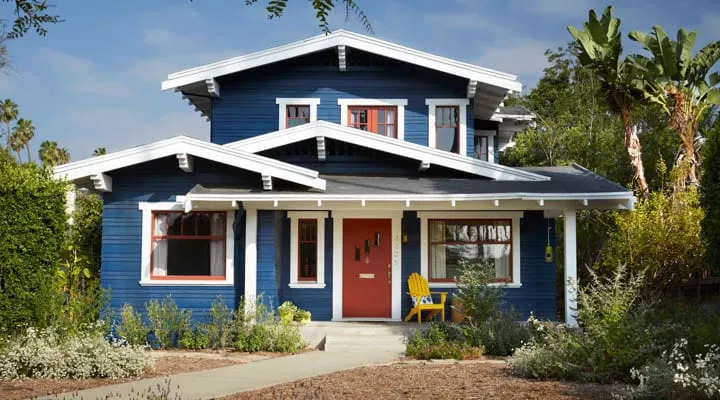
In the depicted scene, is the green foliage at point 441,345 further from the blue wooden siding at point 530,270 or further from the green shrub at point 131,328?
the green shrub at point 131,328

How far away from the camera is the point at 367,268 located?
16.6 metres

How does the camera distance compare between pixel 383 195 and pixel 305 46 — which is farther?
pixel 305 46

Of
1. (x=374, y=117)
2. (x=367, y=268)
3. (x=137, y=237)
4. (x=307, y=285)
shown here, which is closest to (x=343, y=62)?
(x=374, y=117)

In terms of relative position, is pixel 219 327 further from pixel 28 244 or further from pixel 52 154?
pixel 52 154

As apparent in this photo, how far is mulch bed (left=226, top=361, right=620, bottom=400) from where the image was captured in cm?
886

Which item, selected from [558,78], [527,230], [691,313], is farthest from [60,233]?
[558,78]

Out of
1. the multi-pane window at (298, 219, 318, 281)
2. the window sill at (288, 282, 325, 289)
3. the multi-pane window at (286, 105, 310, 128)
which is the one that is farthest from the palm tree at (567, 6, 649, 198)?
the window sill at (288, 282, 325, 289)

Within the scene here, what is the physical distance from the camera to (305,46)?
17.8 m

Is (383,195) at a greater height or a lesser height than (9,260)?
greater

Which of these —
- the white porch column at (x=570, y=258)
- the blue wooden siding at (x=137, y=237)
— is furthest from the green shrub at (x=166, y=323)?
the white porch column at (x=570, y=258)

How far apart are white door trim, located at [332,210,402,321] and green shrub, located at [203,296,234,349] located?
2.78m

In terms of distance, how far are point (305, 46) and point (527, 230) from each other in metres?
6.45

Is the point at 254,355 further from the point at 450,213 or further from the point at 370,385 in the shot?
the point at 450,213

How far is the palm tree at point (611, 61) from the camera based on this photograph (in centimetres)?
2122
